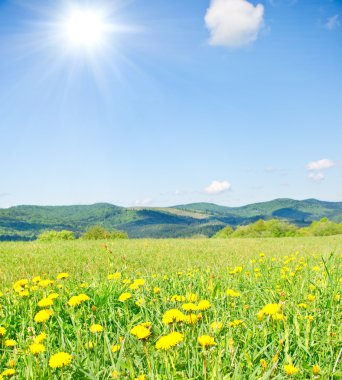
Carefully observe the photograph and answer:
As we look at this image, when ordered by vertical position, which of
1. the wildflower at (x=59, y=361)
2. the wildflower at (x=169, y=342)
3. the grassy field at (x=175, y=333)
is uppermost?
the wildflower at (x=169, y=342)

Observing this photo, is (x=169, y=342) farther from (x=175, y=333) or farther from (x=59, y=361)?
(x=59, y=361)

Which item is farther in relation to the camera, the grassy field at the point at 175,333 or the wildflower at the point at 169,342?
the grassy field at the point at 175,333

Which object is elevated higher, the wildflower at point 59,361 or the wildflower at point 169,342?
the wildflower at point 169,342

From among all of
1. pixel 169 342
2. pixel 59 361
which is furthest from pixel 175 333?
pixel 59 361

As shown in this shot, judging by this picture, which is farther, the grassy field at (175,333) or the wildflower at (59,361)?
the grassy field at (175,333)

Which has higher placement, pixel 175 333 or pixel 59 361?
pixel 175 333

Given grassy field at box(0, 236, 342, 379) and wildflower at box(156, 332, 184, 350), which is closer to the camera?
wildflower at box(156, 332, 184, 350)

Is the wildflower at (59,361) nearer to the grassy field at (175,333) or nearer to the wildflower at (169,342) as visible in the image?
the grassy field at (175,333)

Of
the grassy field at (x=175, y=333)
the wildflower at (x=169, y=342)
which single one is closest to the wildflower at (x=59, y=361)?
the grassy field at (x=175, y=333)

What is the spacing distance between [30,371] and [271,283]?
3.61 metres

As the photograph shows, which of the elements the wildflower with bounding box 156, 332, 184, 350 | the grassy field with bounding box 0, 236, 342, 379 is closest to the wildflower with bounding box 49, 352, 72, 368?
the grassy field with bounding box 0, 236, 342, 379

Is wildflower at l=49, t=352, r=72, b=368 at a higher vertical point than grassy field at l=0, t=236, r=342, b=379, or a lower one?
higher

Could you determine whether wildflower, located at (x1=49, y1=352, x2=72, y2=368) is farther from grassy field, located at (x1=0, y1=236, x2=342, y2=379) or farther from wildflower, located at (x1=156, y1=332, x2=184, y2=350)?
wildflower, located at (x1=156, y1=332, x2=184, y2=350)

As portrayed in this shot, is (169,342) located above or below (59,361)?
above
